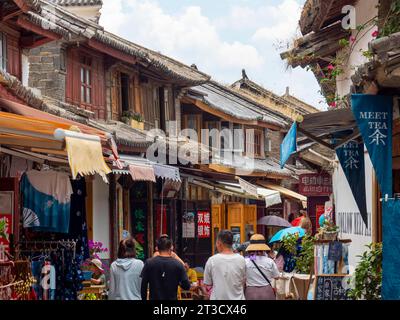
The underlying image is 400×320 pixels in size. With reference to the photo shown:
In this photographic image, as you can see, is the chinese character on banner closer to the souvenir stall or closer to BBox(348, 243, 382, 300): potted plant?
the souvenir stall

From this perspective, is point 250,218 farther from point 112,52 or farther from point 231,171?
point 112,52

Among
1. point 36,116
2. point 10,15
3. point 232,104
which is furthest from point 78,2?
point 36,116

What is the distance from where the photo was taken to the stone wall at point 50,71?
2250cm

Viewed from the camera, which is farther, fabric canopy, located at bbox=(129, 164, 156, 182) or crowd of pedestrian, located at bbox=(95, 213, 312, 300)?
fabric canopy, located at bbox=(129, 164, 156, 182)

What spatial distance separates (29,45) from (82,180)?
4.09m

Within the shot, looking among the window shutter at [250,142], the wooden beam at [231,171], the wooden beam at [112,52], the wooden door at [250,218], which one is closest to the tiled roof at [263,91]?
the window shutter at [250,142]

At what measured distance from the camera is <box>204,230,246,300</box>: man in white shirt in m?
11.5

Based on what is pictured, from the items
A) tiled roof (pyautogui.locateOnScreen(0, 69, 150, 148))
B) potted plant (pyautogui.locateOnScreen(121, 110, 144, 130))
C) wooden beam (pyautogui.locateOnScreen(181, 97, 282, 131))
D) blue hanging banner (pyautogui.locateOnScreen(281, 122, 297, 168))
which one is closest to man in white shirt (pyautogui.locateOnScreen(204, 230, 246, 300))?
blue hanging banner (pyautogui.locateOnScreen(281, 122, 297, 168))

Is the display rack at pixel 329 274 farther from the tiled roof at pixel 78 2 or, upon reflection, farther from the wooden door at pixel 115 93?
the tiled roof at pixel 78 2

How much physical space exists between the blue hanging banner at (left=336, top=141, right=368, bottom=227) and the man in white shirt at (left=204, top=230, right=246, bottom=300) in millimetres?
2805

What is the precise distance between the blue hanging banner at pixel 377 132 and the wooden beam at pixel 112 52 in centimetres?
1314

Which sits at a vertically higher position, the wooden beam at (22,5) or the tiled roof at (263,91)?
the tiled roof at (263,91)

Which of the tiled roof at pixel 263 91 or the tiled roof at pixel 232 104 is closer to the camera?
the tiled roof at pixel 232 104

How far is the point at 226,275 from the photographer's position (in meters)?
11.5
